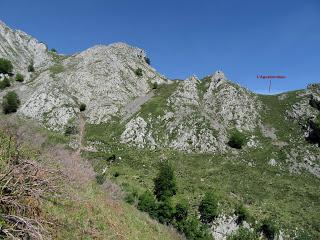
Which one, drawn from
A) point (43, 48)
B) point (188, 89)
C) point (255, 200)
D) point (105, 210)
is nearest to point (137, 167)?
point (255, 200)

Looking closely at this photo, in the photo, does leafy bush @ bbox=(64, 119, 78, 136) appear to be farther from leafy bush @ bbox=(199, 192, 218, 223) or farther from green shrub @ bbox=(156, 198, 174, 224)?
leafy bush @ bbox=(199, 192, 218, 223)

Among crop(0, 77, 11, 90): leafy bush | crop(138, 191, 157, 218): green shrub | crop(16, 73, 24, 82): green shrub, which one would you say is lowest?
crop(138, 191, 157, 218): green shrub

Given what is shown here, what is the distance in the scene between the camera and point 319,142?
92.1 m

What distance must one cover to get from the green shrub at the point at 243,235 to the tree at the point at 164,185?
11.8 meters

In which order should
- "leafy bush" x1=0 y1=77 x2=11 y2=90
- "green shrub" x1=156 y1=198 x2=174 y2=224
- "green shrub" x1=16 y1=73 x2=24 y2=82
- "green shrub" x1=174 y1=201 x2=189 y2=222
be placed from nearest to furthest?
1. "green shrub" x1=156 y1=198 x2=174 y2=224
2. "green shrub" x1=174 y1=201 x2=189 y2=222
3. "leafy bush" x1=0 y1=77 x2=11 y2=90
4. "green shrub" x1=16 y1=73 x2=24 y2=82

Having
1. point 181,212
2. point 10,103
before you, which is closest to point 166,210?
point 181,212

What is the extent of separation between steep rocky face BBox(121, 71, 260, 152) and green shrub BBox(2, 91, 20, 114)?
3133 centimetres

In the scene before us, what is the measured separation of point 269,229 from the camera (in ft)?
192

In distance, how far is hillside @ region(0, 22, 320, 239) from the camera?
6748 centimetres

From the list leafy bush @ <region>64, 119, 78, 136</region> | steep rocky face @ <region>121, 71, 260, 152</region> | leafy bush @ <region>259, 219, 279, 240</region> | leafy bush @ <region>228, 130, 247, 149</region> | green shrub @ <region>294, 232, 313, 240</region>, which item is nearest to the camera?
green shrub @ <region>294, 232, 313, 240</region>

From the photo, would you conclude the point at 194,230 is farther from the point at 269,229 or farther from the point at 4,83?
the point at 4,83

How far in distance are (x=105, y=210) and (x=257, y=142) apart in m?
80.5

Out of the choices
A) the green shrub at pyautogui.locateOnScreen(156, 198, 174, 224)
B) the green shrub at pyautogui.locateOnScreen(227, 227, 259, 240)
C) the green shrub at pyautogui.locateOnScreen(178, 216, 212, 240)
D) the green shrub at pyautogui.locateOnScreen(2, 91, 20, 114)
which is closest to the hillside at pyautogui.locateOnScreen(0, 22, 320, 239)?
the green shrub at pyautogui.locateOnScreen(227, 227, 259, 240)

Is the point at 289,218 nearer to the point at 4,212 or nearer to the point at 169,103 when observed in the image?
the point at 169,103
